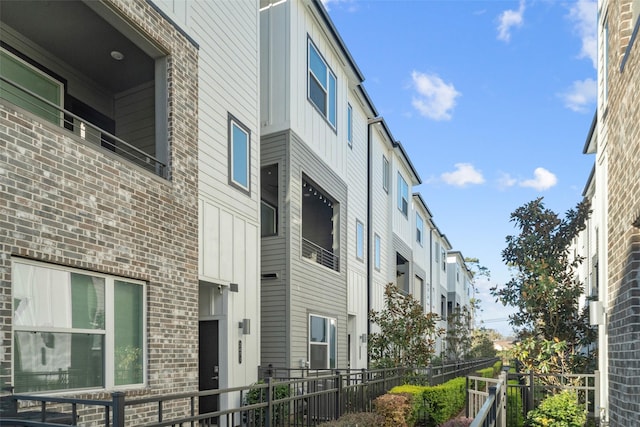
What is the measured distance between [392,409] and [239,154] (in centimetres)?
540

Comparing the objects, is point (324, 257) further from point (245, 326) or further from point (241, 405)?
point (241, 405)

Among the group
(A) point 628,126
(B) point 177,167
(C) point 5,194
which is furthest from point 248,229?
(A) point 628,126

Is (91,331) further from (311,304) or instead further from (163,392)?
(311,304)

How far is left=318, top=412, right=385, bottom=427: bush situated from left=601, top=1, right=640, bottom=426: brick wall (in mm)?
3496

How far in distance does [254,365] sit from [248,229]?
8.43 feet

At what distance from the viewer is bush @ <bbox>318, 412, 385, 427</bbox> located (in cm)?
780

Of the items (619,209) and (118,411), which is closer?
(118,411)

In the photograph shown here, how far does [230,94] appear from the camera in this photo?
9828 mm

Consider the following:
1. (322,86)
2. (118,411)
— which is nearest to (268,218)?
(322,86)

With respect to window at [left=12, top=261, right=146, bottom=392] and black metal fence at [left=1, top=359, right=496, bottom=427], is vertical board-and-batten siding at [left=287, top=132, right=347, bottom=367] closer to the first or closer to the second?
black metal fence at [left=1, top=359, right=496, bottom=427]

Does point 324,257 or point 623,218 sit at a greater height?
point 623,218

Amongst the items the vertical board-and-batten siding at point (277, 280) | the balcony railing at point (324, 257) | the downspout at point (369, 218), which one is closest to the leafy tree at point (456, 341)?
the downspout at point (369, 218)

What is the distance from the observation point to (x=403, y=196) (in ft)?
78.4

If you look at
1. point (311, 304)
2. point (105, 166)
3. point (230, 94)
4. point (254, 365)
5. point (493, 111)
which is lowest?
point (254, 365)
